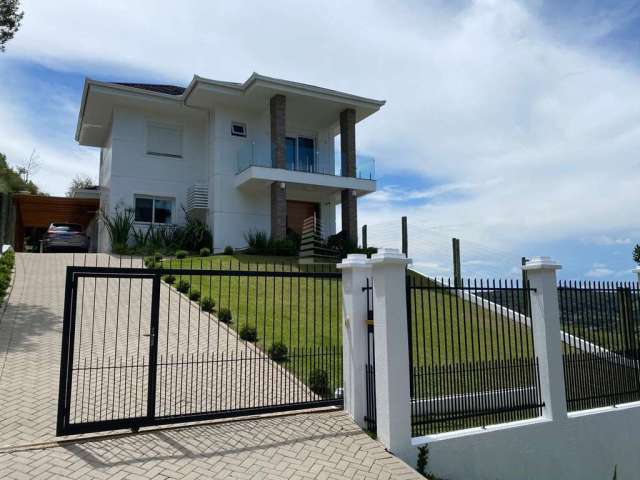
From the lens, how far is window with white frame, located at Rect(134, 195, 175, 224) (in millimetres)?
19688

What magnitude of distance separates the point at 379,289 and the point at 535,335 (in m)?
2.81

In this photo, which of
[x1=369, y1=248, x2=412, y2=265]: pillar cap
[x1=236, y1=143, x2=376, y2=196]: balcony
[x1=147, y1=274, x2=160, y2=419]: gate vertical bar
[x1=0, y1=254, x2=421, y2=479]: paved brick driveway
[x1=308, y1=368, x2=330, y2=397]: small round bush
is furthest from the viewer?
[x1=236, y1=143, x2=376, y2=196]: balcony

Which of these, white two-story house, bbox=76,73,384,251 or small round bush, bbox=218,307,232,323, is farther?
white two-story house, bbox=76,73,384,251

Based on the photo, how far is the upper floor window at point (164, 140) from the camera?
20.2 metres

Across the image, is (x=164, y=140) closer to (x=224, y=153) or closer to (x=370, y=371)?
(x=224, y=153)

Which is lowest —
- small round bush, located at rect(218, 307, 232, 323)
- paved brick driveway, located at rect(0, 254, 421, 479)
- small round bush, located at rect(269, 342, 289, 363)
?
paved brick driveway, located at rect(0, 254, 421, 479)

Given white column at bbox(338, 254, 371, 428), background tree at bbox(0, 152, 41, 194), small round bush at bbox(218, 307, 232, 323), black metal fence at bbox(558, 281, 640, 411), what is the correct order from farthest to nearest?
background tree at bbox(0, 152, 41, 194) → small round bush at bbox(218, 307, 232, 323) → black metal fence at bbox(558, 281, 640, 411) → white column at bbox(338, 254, 371, 428)

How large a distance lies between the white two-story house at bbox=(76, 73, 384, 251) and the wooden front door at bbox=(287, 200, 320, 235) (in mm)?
107

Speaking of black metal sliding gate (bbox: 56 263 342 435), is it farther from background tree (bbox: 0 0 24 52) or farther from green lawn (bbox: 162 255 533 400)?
background tree (bbox: 0 0 24 52)

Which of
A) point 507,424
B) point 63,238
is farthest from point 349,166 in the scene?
point 507,424

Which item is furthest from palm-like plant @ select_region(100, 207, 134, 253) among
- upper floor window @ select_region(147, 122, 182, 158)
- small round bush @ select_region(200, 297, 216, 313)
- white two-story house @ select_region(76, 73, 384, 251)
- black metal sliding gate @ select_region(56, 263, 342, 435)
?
small round bush @ select_region(200, 297, 216, 313)

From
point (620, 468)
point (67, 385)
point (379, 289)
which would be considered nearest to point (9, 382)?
point (67, 385)

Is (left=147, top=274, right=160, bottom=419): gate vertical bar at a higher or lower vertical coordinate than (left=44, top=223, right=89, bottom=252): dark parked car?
lower

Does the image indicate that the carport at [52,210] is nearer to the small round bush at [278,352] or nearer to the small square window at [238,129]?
the small square window at [238,129]
